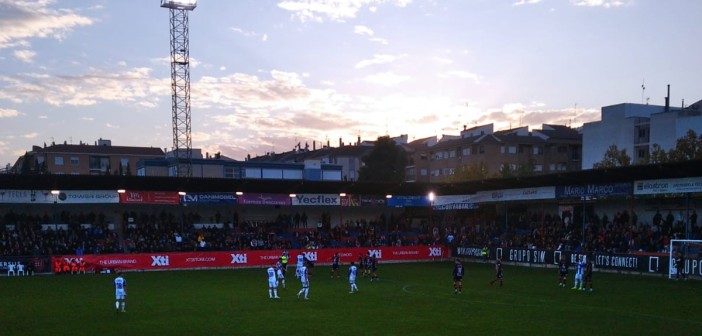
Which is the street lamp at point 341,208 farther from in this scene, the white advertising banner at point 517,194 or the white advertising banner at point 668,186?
the white advertising banner at point 668,186

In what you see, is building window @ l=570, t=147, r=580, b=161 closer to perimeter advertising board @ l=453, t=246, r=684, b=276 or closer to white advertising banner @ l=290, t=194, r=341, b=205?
perimeter advertising board @ l=453, t=246, r=684, b=276

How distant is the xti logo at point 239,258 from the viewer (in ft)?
171

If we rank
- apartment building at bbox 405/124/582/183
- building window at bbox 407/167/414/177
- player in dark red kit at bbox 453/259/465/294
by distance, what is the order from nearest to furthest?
player in dark red kit at bbox 453/259/465/294
apartment building at bbox 405/124/582/183
building window at bbox 407/167/414/177

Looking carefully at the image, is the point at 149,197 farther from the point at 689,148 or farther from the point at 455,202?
the point at 689,148

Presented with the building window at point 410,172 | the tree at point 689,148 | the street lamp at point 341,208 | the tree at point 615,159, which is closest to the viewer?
the tree at point 689,148

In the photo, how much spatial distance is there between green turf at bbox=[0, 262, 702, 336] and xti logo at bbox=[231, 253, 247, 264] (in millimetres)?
10320

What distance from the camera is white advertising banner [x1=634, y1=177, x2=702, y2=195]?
42.4 meters

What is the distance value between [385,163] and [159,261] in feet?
168

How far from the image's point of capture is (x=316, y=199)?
60.9m

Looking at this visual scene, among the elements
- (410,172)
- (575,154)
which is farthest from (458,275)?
(410,172)

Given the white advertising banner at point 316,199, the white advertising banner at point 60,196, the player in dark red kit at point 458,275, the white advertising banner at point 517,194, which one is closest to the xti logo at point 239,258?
the white advertising banner at point 316,199

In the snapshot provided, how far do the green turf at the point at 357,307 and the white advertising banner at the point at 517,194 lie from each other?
43.4 feet

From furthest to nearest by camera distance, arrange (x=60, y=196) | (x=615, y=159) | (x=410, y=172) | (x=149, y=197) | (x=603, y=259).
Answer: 1. (x=410, y=172)
2. (x=615, y=159)
3. (x=149, y=197)
4. (x=60, y=196)
5. (x=603, y=259)

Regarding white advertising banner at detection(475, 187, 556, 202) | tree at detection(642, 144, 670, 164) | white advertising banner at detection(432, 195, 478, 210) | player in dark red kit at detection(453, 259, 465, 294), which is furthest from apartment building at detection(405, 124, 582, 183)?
player in dark red kit at detection(453, 259, 465, 294)
